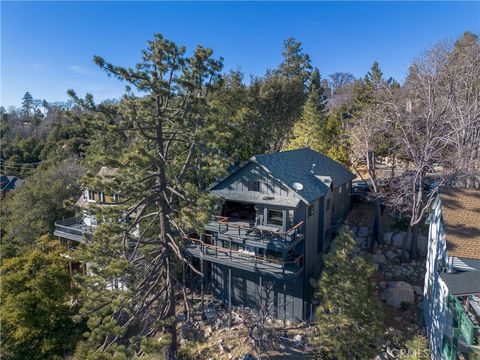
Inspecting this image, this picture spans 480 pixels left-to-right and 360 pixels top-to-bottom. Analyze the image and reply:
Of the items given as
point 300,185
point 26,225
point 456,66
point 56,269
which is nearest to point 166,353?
point 56,269

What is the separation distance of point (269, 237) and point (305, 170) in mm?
6615

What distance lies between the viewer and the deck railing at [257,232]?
1684cm

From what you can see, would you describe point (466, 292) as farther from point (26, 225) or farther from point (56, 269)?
point (26, 225)

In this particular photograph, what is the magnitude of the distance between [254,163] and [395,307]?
12.3 metres

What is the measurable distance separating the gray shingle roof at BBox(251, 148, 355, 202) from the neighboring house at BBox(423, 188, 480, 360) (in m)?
6.94

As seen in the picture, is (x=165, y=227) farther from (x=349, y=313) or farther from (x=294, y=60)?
(x=294, y=60)

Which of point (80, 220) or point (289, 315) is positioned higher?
point (80, 220)

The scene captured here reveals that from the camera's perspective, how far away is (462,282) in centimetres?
1218

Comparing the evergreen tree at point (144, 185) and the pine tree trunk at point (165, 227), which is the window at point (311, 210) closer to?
the evergreen tree at point (144, 185)

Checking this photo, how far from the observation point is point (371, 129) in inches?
864

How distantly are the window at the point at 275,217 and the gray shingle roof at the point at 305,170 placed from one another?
1.83 m

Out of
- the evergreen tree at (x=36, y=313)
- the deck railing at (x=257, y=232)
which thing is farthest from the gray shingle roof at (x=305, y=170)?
the evergreen tree at (x=36, y=313)

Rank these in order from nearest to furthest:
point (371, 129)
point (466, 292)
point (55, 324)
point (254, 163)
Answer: point (466, 292) → point (55, 324) → point (254, 163) → point (371, 129)

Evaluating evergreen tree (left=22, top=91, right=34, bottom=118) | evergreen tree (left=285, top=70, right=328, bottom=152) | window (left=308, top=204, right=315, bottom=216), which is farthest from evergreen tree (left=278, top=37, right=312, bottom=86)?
evergreen tree (left=22, top=91, right=34, bottom=118)
